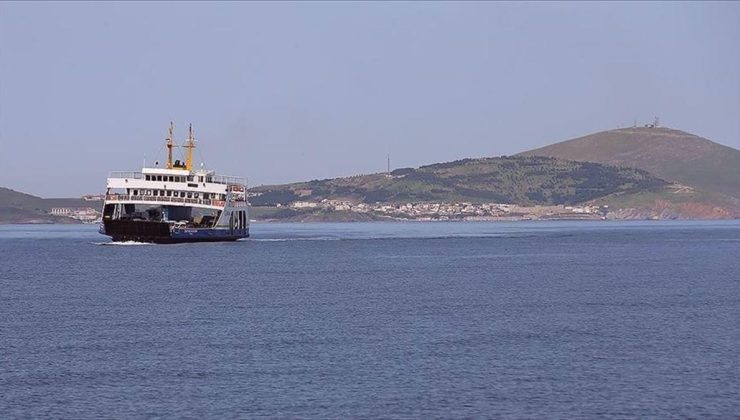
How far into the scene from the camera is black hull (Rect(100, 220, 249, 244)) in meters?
150

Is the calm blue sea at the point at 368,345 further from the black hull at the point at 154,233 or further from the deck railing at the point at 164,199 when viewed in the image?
the deck railing at the point at 164,199

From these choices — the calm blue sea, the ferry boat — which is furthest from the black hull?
the calm blue sea

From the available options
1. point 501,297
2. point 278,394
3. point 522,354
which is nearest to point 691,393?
point 522,354

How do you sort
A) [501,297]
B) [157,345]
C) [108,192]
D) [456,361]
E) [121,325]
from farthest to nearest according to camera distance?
[108,192], [501,297], [121,325], [157,345], [456,361]

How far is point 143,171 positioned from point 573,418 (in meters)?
120

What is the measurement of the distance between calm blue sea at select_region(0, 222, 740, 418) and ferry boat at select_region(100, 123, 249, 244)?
44827 mm

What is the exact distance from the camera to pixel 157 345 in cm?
5466

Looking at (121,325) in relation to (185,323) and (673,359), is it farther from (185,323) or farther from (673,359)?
(673,359)

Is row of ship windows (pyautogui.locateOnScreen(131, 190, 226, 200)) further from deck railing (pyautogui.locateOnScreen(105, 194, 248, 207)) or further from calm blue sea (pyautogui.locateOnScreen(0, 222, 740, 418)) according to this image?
calm blue sea (pyautogui.locateOnScreen(0, 222, 740, 418))

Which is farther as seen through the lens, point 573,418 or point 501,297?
point 501,297

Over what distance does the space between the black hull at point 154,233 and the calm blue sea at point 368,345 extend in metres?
43.8

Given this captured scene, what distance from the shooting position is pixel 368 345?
54.6 m

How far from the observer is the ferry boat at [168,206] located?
150500mm

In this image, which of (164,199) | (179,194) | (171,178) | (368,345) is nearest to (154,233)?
(164,199)
